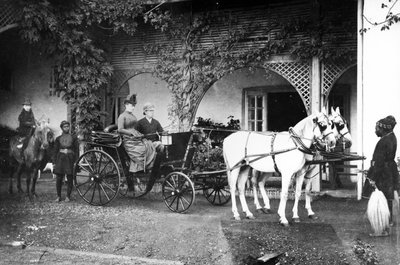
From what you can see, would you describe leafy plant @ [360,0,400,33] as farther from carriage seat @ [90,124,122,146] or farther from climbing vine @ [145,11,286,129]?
carriage seat @ [90,124,122,146]

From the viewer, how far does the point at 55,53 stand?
983cm

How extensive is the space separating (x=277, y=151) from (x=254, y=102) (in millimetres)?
4464

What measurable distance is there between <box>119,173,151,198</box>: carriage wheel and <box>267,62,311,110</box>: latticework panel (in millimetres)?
3675

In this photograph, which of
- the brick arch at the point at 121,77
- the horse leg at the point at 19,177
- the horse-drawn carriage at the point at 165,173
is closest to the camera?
the horse-drawn carriage at the point at 165,173

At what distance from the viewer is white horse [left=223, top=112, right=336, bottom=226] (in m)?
6.90

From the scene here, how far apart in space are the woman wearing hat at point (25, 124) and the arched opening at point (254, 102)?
4.42 meters

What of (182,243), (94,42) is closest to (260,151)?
(182,243)

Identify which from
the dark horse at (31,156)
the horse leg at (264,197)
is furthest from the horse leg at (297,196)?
the dark horse at (31,156)

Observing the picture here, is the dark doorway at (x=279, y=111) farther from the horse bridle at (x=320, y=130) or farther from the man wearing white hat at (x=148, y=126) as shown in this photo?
the horse bridle at (x=320, y=130)

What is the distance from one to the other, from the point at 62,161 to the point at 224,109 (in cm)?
466

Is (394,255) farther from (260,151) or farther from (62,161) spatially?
(62,161)

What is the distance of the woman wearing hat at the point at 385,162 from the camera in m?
6.23

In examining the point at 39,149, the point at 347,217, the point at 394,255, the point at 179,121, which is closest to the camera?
the point at 394,255

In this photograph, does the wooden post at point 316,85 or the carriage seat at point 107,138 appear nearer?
the carriage seat at point 107,138
